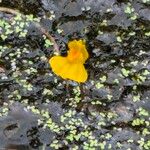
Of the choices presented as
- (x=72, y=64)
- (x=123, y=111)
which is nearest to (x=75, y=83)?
(x=72, y=64)

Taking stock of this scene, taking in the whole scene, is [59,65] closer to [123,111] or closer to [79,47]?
[79,47]

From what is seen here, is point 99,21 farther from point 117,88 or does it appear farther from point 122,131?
point 122,131

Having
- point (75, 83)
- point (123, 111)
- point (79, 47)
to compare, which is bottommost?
point (123, 111)

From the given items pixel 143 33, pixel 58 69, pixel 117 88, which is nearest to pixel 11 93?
pixel 58 69

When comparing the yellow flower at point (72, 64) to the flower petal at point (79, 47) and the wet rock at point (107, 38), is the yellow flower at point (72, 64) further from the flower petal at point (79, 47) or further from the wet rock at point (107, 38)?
the wet rock at point (107, 38)

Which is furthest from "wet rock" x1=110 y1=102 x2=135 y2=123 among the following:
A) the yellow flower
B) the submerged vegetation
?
the yellow flower

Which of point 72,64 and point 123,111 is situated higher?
point 72,64

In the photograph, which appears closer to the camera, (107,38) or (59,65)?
(59,65)
